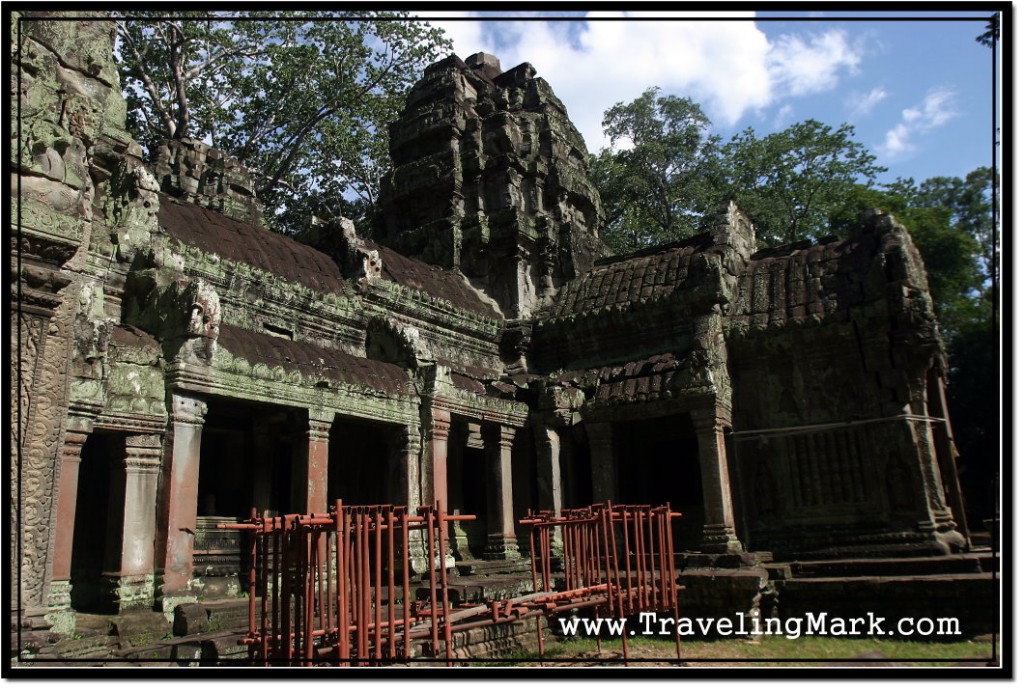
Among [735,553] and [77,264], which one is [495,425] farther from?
[77,264]

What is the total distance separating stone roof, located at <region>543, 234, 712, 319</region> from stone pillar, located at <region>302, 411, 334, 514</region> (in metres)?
6.90

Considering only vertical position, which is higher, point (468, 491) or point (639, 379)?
point (639, 379)

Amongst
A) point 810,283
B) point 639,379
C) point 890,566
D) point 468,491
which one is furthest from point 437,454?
point 810,283

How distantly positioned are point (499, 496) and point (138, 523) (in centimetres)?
604

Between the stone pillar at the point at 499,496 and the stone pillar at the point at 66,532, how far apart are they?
6.61m

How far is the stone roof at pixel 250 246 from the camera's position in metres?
12.7

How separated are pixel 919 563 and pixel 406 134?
14.9m

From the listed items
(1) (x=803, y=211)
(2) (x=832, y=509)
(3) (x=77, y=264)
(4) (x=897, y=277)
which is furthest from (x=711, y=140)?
(3) (x=77, y=264)

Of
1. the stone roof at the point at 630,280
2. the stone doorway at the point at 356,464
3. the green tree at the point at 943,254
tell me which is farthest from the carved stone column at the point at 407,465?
the green tree at the point at 943,254

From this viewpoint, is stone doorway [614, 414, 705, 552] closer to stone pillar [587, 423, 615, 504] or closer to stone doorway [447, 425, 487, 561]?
stone pillar [587, 423, 615, 504]

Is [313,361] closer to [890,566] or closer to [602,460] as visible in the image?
[602,460]

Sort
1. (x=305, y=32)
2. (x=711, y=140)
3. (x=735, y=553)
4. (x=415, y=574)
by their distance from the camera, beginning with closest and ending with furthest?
(x=415, y=574) < (x=735, y=553) < (x=305, y=32) < (x=711, y=140)

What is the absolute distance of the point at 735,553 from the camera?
1159cm

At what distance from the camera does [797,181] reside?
2988 centimetres
